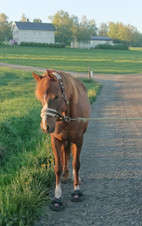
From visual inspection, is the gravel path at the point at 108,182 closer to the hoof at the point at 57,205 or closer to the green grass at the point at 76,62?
the hoof at the point at 57,205

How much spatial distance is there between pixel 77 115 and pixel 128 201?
1.61 metres

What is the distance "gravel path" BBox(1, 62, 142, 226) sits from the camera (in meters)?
3.79

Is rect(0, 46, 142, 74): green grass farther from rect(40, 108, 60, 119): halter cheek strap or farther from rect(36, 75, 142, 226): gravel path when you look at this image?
rect(40, 108, 60, 119): halter cheek strap

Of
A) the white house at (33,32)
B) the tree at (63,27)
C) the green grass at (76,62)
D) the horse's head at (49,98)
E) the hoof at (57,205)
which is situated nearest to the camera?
the horse's head at (49,98)

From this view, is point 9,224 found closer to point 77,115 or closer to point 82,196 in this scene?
point 82,196

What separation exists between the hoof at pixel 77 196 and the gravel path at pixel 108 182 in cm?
7

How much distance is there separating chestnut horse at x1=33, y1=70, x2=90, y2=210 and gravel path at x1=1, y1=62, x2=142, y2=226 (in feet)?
0.83

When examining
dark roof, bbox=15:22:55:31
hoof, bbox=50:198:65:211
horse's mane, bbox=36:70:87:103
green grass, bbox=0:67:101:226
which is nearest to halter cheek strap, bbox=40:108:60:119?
horse's mane, bbox=36:70:87:103

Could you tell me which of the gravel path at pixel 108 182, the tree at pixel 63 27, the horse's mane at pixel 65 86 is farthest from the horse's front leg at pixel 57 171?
the tree at pixel 63 27

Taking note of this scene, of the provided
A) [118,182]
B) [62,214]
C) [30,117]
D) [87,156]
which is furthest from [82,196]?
[30,117]

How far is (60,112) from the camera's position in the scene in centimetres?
373

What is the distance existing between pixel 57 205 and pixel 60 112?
1441 mm

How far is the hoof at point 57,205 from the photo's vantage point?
3998 mm

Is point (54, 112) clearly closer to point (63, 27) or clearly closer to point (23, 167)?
point (23, 167)
